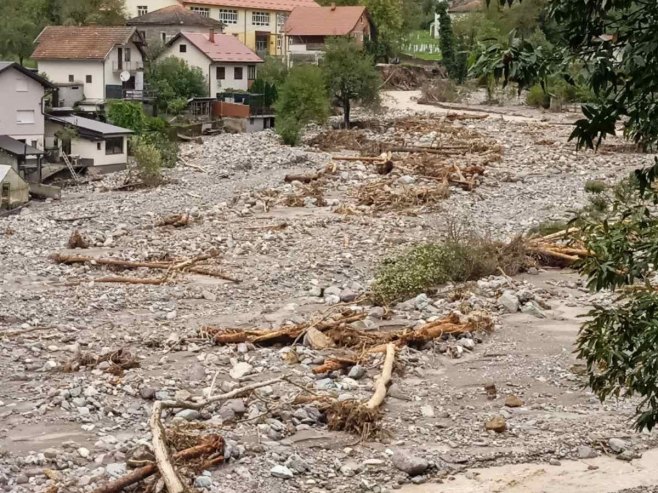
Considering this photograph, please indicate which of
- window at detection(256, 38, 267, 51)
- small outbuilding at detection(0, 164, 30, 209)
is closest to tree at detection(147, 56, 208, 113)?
small outbuilding at detection(0, 164, 30, 209)

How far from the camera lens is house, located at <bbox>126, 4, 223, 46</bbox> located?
59.1m

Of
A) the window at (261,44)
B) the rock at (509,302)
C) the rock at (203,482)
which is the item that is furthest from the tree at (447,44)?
the rock at (203,482)

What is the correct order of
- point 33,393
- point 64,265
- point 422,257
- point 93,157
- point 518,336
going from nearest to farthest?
point 33,393, point 518,336, point 422,257, point 64,265, point 93,157

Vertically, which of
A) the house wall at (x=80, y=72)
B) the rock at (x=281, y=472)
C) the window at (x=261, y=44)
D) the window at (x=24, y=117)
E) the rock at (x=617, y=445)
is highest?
the window at (x=261, y=44)

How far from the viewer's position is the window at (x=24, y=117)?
36250mm

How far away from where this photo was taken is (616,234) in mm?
6500

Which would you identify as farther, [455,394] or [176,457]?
[455,394]

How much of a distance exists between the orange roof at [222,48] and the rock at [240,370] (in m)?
39.9

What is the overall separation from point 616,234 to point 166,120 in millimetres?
42383

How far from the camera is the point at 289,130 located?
42.6 m

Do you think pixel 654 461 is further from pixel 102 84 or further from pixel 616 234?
pixel 102 84

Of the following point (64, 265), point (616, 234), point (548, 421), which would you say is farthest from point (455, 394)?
point (64, 265)

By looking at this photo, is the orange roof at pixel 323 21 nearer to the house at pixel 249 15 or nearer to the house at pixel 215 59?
the house at pixel 249 15

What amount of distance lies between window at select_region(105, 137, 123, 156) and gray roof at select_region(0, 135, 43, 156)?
125 inches
